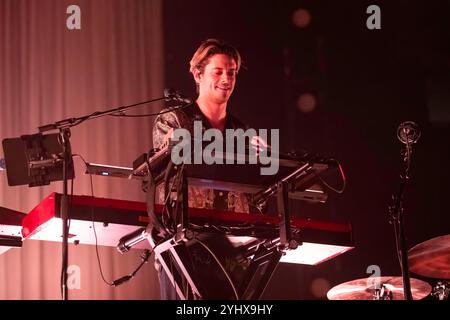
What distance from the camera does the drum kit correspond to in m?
3.61

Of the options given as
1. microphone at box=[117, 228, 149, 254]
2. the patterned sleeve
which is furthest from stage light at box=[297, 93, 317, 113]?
microphone at box=[117, 228, 149, 254]

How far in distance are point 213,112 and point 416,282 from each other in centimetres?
149

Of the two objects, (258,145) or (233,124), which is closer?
(258,145)

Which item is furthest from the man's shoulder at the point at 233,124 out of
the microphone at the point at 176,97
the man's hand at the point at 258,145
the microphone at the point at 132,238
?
the microphone at the point at 132,238

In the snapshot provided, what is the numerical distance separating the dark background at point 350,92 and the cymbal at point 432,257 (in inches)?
43.6

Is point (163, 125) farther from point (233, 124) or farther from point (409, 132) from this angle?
point (409, 132)

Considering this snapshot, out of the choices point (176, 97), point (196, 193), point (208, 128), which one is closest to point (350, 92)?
point (208, 128)

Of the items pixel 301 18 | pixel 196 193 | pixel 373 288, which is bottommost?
pixel 373 288

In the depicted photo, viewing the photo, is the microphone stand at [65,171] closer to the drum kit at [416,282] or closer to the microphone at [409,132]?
the microphone at [409,132]

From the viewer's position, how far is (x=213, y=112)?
3.36m

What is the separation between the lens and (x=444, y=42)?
521 cm
